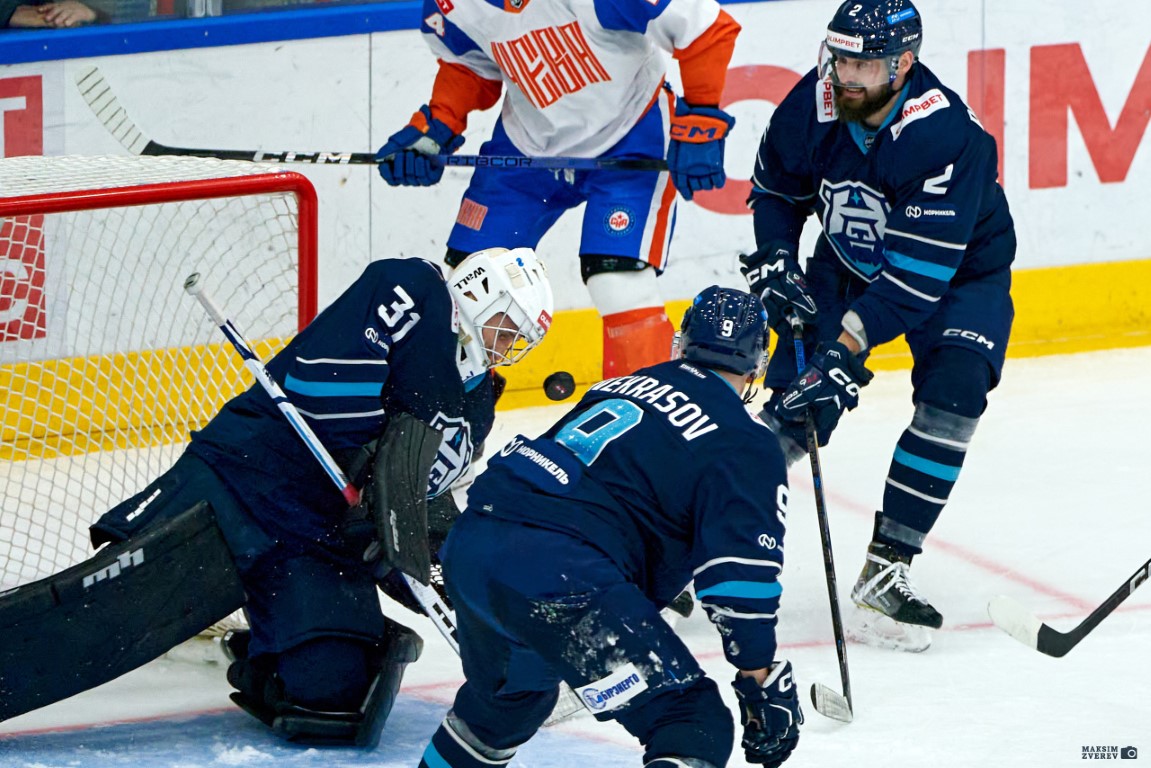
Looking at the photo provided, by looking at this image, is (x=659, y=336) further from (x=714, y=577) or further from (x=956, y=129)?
(x=714, y=577)

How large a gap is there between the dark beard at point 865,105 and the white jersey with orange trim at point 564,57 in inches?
19.9

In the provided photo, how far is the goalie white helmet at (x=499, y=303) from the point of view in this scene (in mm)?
3230

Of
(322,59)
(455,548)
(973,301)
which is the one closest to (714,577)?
(455,548)

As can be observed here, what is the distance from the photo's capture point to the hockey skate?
147 inches

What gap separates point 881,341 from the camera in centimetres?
373

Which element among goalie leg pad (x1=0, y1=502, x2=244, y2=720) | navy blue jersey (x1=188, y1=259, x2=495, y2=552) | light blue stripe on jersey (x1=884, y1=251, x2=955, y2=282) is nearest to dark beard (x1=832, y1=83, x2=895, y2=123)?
light blue stripe on jersey (x1=884, y1=251, x2=955, y2=282)

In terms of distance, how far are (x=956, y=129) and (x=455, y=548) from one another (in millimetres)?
1486

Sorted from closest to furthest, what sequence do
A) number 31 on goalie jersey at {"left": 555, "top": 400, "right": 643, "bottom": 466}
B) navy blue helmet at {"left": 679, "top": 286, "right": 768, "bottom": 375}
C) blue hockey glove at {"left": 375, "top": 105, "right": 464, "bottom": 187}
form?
number 31 on goalie jersey at {"left": 555, "top": 400, "right": 643, "bottom": 466} → navy blue helmet at {"left": 679, "top": 286, "right": 768, "bottom": 375} → blue hockey glove at {"left": 375, "top": 105, "right": 464, "bottom": 187}

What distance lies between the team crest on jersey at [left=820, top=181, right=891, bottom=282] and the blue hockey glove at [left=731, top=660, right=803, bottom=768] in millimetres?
1384

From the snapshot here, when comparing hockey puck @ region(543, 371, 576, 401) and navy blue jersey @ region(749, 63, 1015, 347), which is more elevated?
navy blue jersey @ region(749, 63, 1015, 347)

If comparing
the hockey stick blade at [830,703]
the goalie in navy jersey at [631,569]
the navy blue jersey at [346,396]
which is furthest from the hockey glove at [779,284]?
the goalie in navy jersey at [631,569]

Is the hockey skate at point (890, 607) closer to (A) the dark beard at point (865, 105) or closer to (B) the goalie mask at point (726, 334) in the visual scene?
(A) the dark beard at point (865, 105)

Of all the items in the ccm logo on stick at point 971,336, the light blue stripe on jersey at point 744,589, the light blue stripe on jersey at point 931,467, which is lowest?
the light blue stripe on jersey at point 931,467

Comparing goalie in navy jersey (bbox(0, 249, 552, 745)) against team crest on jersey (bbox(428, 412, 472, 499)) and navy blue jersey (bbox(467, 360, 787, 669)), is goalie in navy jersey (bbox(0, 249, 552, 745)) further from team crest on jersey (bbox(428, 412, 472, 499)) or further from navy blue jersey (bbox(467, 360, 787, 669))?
navy blue jersey (bbox(467, 360, 787, 669))
